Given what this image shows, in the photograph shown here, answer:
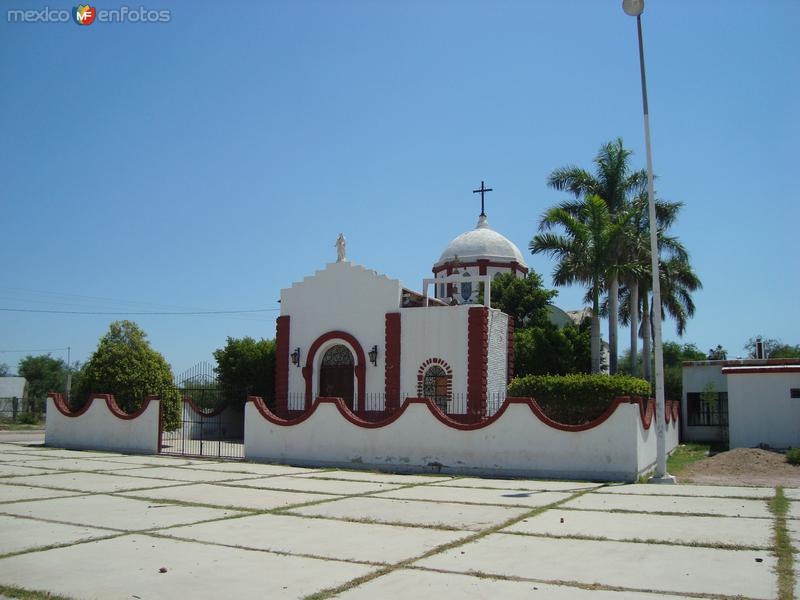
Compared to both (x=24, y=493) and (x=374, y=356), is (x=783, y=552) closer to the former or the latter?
(x=24, y=493)

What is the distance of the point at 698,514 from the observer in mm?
11094

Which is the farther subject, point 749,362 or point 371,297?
point 749,362

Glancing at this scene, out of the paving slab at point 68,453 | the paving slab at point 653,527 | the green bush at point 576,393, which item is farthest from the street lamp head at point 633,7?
the paving slab at point 68,453

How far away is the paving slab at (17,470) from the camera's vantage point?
1616 cm

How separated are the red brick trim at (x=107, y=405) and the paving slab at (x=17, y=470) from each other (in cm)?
484


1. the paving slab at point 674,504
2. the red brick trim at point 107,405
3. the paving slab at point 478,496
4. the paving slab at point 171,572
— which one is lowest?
the paving slab at point 478,496

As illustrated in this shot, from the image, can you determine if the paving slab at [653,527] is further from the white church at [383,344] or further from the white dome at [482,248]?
the white dome at [482,248]

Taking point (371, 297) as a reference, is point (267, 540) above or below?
below

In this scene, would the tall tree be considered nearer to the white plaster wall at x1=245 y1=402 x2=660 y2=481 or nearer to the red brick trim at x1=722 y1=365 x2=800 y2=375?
the white plaster wall at x1=245 y1=402 x2=660 y2=481

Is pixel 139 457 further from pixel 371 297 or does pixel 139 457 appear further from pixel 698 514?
pixel 698 514

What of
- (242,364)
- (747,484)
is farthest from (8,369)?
(747,484)

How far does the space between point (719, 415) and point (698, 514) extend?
20.6 metres

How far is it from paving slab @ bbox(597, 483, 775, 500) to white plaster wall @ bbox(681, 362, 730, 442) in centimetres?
1601

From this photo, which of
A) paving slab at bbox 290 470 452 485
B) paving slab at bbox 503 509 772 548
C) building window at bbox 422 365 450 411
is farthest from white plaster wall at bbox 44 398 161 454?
paving slab at bbox 503 509 772 548
